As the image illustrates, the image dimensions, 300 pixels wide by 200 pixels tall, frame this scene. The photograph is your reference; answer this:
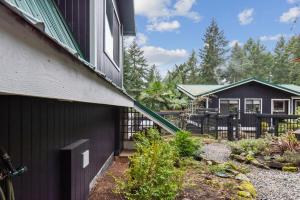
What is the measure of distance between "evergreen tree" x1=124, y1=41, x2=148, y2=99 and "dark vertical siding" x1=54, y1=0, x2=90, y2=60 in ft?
101

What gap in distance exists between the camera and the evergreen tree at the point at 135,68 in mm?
35781

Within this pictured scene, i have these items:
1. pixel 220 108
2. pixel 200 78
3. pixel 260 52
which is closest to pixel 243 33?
pixel 260 52

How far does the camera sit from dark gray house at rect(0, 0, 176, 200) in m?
0.89

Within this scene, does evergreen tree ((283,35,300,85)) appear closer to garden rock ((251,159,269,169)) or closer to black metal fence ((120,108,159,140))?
black metal fence ((120,108,159,140))

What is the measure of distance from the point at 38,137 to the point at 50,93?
132 centimetres

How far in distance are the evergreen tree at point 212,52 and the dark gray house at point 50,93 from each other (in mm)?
41011

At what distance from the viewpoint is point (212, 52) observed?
46219 mm

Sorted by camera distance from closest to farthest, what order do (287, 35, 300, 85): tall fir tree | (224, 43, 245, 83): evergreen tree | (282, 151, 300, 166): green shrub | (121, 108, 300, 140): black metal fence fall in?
(282, 151, 300, 166): green shrub < (121, 108, 300, 140): black metal fence < (287, 35, 300, 85): tall fir tree < (224, 43, 245, 83): evergreen tree

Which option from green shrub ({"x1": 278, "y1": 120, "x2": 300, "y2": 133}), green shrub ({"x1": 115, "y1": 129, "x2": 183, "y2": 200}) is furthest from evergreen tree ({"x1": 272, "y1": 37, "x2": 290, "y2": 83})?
green shrub ({"x1": 115, "y1": 129, "x2": 183, "y2": 200})

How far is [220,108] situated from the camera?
19609 mm

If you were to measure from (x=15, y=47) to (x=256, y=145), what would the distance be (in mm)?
8696

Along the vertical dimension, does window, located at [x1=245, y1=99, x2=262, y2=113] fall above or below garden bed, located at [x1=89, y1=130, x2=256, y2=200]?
above

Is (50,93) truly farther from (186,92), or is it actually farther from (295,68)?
(295,68)

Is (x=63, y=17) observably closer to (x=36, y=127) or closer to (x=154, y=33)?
(x=36, y=127)
